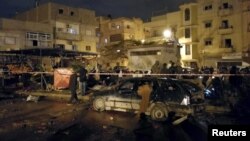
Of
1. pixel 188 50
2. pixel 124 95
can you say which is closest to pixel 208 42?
pixel 188 50

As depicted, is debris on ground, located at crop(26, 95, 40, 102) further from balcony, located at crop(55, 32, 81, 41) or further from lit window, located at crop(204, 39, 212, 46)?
lit window, located at crop(204, 39, 212, 46)

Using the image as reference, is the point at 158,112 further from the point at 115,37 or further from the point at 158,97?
the point at 115,37

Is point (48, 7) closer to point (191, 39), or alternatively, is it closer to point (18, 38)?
point (18, 38)

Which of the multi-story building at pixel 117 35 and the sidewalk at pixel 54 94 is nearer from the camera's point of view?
the sidewalk at pixel 54 94

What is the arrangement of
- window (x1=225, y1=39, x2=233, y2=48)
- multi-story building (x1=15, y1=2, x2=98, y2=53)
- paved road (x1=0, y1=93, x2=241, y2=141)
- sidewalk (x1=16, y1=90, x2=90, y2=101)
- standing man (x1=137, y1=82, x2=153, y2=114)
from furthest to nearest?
multi-story building (x1=15, y1=2, x2=98, y2=53)
window (x1=225, y1=39, x2=233, y2=48)
sidewalk (x1=16, y1=90, x2=90, y2=101)
standing man (x1=137, y1=82, x2=153, y2=114)
paved road (x1=0, y1=93, x2=241, y2=141)

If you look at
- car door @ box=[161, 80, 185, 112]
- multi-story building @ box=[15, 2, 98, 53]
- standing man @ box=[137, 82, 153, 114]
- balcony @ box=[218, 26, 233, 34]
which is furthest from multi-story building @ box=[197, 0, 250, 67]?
standing man @ box=[137, 82, 153, 114]

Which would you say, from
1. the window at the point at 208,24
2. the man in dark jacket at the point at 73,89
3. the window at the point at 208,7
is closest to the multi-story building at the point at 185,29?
the window at the point at 208,24

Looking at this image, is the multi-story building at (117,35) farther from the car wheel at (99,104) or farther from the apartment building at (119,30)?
the car wheel at (99,104)

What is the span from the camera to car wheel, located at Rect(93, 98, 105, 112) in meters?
12.0

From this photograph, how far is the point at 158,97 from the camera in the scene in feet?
33.6

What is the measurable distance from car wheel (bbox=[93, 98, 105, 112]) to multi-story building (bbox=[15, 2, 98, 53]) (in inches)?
1378

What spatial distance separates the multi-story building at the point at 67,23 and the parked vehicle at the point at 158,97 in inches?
1419

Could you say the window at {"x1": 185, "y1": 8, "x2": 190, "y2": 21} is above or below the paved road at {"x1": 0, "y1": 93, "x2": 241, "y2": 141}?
above

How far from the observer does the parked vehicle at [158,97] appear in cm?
980
